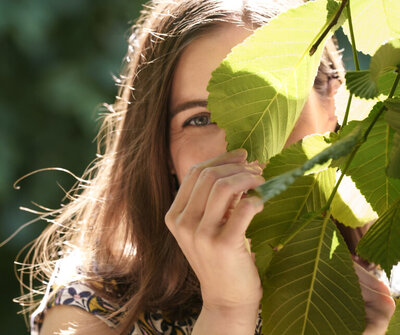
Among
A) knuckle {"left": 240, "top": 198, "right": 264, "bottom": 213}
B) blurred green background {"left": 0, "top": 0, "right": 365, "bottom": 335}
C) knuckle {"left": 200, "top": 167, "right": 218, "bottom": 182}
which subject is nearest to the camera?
knuckle {"left": 240, "top": 198, "right": 264, "bottom": 213}

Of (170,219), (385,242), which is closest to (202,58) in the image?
(170,219)

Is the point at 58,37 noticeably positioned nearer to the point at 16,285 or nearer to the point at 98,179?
the point at 16,285

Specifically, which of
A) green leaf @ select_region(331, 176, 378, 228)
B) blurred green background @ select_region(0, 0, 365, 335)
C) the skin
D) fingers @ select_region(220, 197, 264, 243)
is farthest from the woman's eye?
blurred green background @ select_region(0, 0, 365, 335)

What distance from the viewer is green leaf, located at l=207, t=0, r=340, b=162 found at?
0.26 metres

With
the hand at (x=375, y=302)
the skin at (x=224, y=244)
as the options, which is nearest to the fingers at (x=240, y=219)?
the skin at (x=224, y=244)

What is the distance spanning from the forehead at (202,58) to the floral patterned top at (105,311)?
33 centimetres

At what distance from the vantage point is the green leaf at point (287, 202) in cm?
26

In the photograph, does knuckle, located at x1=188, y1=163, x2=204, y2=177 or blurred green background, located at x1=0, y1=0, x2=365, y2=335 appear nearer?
knuckle, located at x1=188, y1=163, x2=204, y2=177

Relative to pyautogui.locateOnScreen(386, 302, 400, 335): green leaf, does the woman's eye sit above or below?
above

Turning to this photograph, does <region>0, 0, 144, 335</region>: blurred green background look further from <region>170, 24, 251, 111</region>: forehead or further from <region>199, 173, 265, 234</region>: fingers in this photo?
<region>199, 173, 265, 234</region>: fingers

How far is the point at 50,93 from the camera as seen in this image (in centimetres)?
A: 178

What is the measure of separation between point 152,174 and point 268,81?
60 centimetres

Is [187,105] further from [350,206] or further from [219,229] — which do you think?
[350,206]

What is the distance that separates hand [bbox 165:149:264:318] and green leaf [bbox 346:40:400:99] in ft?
0.45
